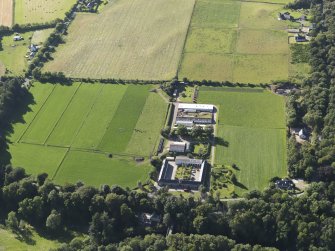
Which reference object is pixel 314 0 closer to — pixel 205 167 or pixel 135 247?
pixel 205 167

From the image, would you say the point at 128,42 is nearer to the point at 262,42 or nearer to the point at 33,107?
the point at 33,107

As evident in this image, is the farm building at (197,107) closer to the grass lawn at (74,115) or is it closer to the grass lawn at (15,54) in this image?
the grass lawn at (74,115)

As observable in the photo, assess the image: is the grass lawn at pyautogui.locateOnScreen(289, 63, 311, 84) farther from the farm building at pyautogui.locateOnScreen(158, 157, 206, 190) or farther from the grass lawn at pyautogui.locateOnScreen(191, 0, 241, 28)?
the farm building at pyautogui.locateOnScreen(158, 157, 206, 190)

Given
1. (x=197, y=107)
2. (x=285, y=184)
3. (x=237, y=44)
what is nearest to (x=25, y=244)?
(x=197, y=107)

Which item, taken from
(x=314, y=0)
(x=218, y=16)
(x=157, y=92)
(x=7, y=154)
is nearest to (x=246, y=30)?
(x=218, y=16)

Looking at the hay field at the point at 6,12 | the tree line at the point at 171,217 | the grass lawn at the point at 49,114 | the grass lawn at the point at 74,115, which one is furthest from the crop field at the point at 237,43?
the hay field at the point at 6,12
